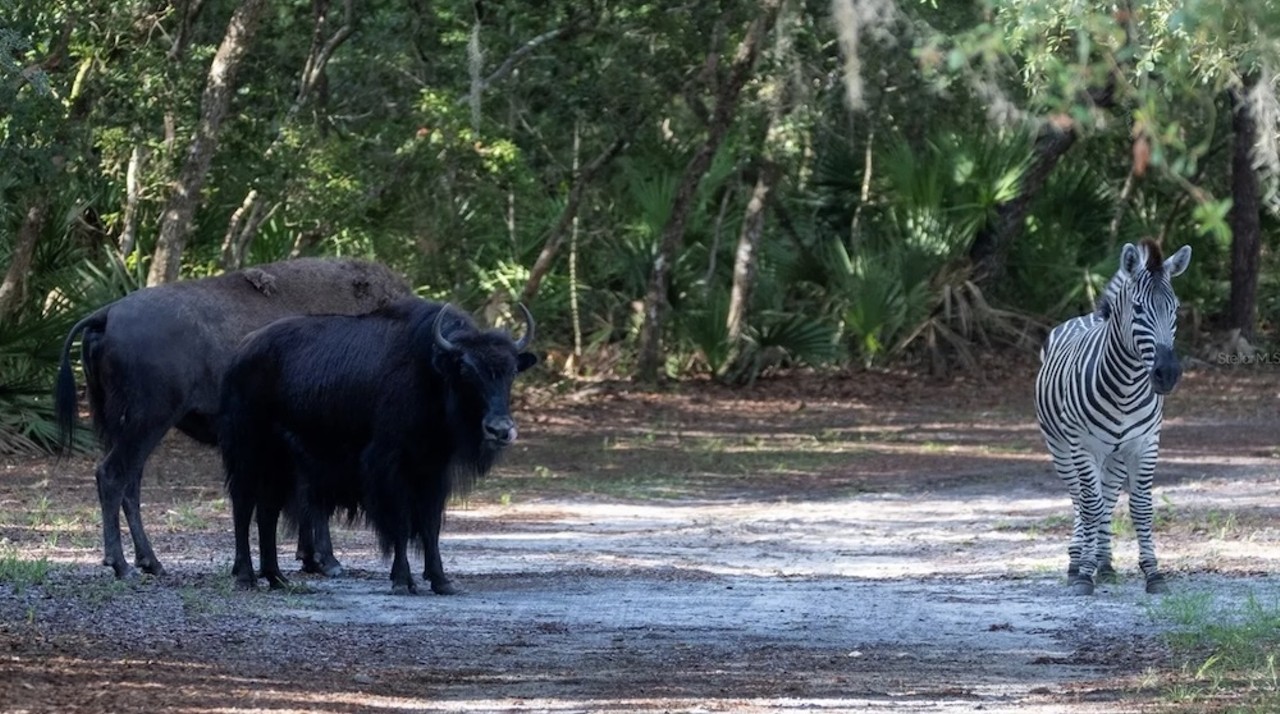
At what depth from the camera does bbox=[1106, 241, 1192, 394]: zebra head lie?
11438mm

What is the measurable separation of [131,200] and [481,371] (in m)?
9.73

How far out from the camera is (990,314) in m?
28.6

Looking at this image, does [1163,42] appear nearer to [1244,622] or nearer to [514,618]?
[1244,622]

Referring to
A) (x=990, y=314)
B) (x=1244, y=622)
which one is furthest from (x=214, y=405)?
(x=990, y=314)

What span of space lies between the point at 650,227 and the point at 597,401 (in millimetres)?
3013

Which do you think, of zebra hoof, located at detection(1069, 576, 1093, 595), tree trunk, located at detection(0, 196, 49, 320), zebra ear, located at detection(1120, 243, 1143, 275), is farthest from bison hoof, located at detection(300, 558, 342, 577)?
tree trunk, located at detection(0, 196, 49, 320)

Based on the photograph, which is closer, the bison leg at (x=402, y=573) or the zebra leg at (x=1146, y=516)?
the bison leg at (x=402, y=573)

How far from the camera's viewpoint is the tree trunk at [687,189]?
23.6 metres

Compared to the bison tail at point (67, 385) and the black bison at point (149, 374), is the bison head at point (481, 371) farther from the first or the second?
the bison tail at point (67, 385)

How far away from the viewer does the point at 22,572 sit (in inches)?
443

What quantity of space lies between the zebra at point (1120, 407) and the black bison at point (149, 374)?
177 inches

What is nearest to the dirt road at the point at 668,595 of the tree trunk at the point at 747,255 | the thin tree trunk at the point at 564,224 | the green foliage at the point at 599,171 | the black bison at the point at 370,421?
the black bison at the point at 370,421

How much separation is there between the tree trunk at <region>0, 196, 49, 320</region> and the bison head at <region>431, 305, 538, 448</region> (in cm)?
850

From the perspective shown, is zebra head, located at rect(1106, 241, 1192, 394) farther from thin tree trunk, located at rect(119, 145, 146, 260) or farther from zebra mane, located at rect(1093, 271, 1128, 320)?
thin tree trunk, located at rect(119, 145, 146, 260)
